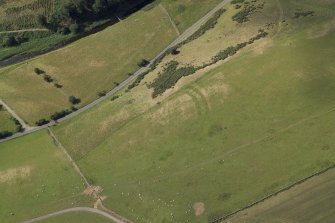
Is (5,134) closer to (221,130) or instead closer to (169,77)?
(169,77)

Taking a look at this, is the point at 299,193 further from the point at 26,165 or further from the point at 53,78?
the point at 53,78

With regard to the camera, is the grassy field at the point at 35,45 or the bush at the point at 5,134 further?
the grassy field at the point at 35,45

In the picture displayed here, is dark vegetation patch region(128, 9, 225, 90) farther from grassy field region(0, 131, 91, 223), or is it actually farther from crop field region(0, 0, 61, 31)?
crop field region(0, 0, 61, 31)

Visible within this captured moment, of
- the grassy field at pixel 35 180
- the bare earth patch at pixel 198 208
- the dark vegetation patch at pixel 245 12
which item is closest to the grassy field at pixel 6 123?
the grassy field at pixel 35 180

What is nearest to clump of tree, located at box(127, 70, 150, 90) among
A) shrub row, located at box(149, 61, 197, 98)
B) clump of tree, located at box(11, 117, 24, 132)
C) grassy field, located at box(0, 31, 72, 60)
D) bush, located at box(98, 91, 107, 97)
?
shrub row, located at box(149, 61, 197, 98)

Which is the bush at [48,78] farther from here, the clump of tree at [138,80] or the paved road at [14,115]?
the clump of tree at [138,80]

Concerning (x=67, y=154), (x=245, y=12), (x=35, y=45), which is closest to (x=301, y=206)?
(x=67, y=154)
